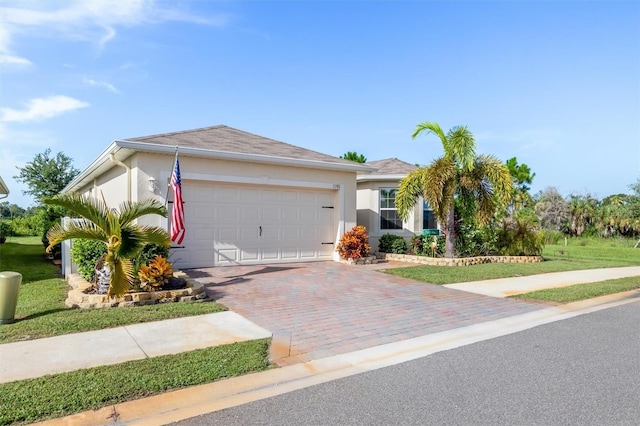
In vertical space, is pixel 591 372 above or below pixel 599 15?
below

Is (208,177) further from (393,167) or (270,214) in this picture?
(393,167)

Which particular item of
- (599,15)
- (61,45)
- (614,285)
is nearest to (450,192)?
(614,285)

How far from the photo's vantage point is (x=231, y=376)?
12.9 feet

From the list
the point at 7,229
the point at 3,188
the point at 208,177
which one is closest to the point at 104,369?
the point at 208,177

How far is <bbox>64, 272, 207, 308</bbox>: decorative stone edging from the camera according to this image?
6562 millimetres

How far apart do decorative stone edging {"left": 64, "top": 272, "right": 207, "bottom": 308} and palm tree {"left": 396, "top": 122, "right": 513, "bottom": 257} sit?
320 inches

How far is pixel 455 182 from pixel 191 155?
8.23 m

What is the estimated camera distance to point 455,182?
13203 mm

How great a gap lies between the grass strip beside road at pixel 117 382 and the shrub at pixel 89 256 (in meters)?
4.57

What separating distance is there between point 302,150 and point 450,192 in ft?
16.7

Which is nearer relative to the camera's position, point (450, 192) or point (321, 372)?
point (321, 372)

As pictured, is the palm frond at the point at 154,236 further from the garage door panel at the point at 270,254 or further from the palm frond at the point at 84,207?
the garage door panel at the point at 270,254

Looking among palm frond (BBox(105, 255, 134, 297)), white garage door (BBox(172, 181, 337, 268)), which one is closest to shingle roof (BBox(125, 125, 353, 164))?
white garage door (BBox(172, 181, 337, 268))

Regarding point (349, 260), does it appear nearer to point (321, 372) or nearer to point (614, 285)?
point (614, 285)
